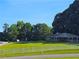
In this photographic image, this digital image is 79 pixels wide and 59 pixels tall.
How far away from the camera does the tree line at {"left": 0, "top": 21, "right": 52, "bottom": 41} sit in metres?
130

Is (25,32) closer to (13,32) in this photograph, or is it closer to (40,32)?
(13,32)

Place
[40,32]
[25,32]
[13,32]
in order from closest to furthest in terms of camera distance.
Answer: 1. [13,32]
2. [40,32]
3. [25,32]

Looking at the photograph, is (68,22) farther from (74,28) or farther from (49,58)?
(49,58)

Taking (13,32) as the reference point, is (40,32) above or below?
below

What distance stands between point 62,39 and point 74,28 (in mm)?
6716

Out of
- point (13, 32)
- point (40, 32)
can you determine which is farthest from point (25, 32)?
point (40, 32)

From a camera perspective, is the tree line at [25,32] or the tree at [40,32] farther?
the tree line at [25,32]

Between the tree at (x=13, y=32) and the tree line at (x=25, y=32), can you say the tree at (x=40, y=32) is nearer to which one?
the tree line at (x=25, y=32)

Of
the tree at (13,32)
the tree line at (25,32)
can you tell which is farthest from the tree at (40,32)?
the tree at (13,32)

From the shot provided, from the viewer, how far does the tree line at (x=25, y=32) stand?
129625mm

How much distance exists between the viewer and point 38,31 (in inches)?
5354

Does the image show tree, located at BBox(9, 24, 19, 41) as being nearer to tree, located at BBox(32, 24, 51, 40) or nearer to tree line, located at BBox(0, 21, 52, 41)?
tree line, located at BBox(0, 21, 52, 41)

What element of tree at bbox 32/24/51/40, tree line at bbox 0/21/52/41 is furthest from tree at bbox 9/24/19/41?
tree at bbox 32/24/51/40

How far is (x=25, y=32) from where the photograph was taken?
138 m
